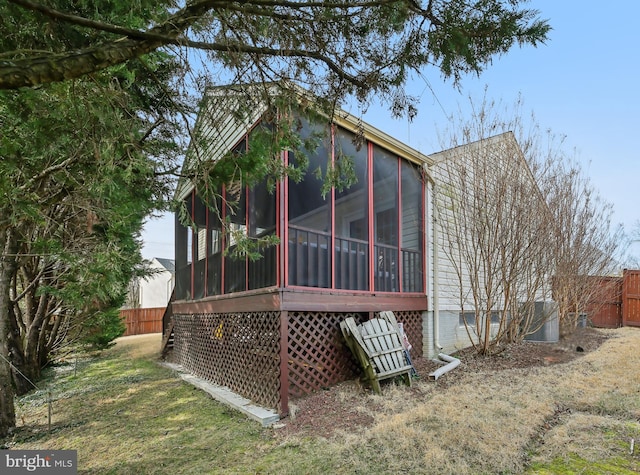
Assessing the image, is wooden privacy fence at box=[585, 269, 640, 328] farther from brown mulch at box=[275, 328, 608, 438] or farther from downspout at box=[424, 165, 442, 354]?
downspout at box=[424, 165, 442, 354]

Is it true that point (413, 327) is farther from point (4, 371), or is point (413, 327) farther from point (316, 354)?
point (4, 371)

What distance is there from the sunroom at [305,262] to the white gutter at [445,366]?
1.91 ft

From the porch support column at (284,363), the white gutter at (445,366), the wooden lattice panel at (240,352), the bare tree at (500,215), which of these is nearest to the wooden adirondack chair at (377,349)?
the white gutter at (445,366)

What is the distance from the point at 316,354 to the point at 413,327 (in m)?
2.60

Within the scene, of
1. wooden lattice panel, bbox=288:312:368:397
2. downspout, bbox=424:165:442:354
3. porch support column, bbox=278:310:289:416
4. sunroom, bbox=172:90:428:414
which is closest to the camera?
porch support column, bbox=278:310:289:416

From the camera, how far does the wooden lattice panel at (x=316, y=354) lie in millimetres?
5312

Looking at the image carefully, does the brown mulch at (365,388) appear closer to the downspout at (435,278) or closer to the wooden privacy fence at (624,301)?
the downspout at (435,278)

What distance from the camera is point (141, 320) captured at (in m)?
20.8

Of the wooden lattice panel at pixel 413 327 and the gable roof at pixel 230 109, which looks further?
the wooden lattice panel at pixel 413 327

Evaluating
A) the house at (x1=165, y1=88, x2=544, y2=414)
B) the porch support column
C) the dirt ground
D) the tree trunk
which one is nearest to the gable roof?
the house at (x1=165, y1=88, x2=544, y2=414)

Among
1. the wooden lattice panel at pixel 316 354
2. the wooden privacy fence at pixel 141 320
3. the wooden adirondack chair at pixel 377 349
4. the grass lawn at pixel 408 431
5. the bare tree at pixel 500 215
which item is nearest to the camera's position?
the grass lawn at pixel 408 431

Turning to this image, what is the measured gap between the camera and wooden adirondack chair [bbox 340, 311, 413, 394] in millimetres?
5559

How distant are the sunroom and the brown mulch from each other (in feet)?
0.92

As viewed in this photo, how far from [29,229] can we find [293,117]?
5165mm
